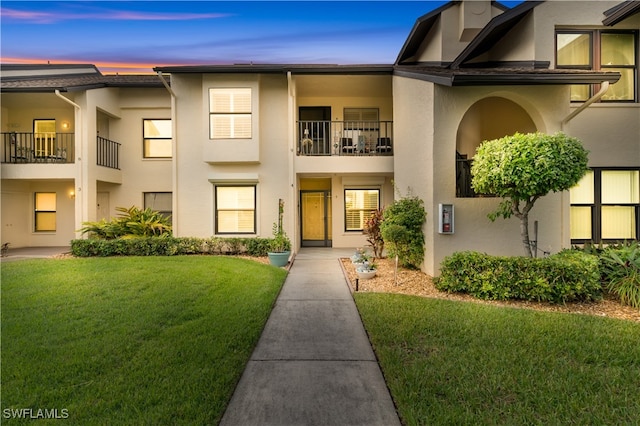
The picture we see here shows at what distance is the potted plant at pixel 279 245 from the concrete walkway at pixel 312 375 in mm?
3089

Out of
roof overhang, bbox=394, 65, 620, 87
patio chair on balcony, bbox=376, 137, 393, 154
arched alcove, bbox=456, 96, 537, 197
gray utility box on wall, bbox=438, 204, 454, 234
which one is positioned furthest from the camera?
patio chair on balcony, bbox=376, 137, 393, 154

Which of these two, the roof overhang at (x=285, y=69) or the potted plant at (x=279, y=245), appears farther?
the roof overhang at (x=285, y=69)

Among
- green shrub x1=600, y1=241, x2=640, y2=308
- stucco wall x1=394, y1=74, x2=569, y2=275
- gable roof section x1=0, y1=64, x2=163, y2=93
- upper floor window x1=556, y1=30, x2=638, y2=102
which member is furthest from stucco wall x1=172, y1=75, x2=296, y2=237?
green shrub x1=600, y1=241, x2=640, y2=308

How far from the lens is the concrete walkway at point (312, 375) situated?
9.53 ft

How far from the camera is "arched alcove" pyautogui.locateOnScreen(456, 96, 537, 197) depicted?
9.05 meters

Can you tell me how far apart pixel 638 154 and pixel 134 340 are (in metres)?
12.0

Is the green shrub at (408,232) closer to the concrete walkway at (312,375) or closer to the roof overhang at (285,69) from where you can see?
the concrete walkway at (312,375)

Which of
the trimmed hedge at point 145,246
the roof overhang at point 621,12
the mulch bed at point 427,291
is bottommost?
the mulch bed at point 427,291

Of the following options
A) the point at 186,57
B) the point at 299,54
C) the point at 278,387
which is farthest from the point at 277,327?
the point at 186,57

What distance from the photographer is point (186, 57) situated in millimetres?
13250

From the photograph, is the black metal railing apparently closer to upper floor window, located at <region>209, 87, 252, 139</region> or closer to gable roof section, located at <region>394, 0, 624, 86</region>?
upper floor window, located at <region>209, 87, 252, 139</region>

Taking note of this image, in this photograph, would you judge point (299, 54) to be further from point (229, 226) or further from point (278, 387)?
point (278, 387)

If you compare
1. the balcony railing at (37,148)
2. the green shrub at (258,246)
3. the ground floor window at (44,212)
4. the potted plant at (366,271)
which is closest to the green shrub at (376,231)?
the potted plant at (366,271)

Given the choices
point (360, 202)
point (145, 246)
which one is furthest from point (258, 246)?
point (360, 202)
